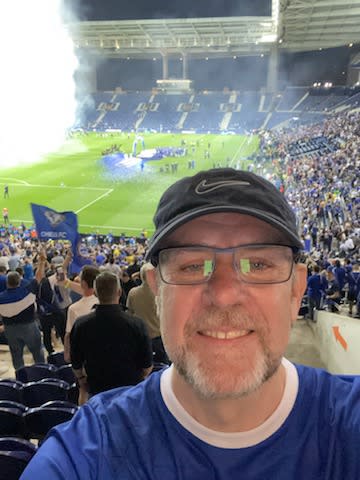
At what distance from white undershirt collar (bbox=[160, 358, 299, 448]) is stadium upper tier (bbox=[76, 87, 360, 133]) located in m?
60.1

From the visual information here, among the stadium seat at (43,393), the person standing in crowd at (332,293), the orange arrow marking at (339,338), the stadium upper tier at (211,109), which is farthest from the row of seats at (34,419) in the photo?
the stadium upper tier at (211,109)

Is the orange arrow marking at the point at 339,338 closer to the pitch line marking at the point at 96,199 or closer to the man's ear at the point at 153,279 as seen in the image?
the man's ear at the point at 153,279

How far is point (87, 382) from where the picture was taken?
339cm

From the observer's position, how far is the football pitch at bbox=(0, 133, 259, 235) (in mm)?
25734

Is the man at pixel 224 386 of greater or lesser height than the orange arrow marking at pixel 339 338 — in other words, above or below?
above

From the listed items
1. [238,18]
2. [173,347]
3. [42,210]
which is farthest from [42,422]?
[238,18]

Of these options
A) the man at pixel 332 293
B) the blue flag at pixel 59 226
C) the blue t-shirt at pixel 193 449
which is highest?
the blue t-shirt at pixel 193 449

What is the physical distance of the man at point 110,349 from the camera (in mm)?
3244

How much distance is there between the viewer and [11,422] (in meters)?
3.54

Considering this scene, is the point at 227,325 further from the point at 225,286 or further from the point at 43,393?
the point at 43,393

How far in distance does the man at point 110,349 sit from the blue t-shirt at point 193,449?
1847mm

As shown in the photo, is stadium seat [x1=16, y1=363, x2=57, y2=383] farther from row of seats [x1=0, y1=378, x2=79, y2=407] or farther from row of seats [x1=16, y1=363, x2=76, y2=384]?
row of seats [x1=0, y1=378, x2=79, y2=407]

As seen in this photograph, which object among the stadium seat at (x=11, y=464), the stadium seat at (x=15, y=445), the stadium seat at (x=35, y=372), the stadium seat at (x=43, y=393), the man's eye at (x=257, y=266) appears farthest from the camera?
the stadium seat at (x=35, y=372)

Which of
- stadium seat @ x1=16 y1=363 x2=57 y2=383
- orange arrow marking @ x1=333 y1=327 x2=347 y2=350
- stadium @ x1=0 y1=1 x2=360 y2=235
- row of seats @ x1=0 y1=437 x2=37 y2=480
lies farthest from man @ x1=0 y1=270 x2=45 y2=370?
stadium @ x1=0 y1=1 x2=360 y2=235
